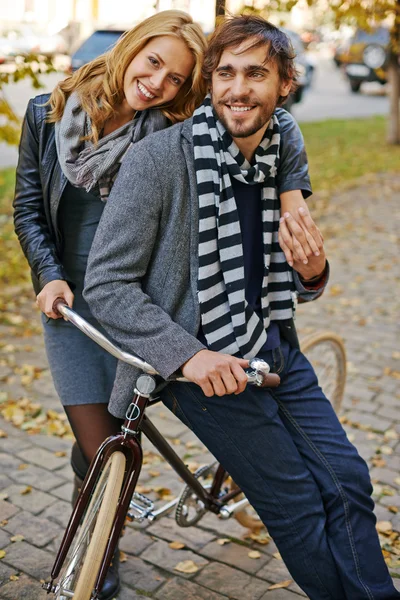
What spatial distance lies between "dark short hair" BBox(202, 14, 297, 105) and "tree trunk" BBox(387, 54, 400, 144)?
1203 centimetres

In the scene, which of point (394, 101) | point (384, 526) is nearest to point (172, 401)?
point (384, 526)

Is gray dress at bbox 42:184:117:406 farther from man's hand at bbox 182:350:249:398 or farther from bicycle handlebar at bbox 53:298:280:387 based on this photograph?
man's hand at bbox 182:350:249:398

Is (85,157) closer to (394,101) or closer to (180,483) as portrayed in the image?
(180,483)

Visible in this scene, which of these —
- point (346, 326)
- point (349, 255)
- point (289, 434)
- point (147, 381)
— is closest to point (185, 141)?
point (147, 381)

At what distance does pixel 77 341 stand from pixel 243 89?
1139 mm

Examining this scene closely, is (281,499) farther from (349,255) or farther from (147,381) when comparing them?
(349,255)

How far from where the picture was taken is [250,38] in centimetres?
251

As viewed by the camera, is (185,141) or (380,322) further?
(380,322)

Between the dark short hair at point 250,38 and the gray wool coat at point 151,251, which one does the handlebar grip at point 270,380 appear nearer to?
the gray wool coat at point 151,251

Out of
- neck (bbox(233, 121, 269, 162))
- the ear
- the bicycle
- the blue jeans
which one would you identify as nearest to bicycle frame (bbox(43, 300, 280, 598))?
the bicycle

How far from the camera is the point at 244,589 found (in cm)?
335

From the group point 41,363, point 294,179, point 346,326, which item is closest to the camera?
point 294,179

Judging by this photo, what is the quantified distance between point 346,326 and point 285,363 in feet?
13.0

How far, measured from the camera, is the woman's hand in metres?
2.68
